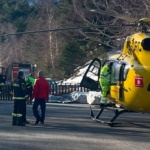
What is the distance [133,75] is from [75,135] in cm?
261

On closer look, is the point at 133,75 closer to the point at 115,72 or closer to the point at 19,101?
the point at 115,72

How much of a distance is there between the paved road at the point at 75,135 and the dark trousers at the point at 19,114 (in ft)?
0.84

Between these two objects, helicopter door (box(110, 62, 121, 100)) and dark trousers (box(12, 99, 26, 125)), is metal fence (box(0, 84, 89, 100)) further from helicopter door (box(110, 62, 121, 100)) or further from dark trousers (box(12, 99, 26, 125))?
helicopter door (box(110, 62, 121, 100))

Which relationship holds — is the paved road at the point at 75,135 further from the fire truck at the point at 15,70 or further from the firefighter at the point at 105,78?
the fire truck at the point at 15,70

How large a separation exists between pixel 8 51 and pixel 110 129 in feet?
247

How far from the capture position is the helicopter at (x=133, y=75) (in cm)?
1833

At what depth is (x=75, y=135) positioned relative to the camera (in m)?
17.2

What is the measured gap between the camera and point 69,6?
59500 mm

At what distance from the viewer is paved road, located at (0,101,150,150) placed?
15.1 m

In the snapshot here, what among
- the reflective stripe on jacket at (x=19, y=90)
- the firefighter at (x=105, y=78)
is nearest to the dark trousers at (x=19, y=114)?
the reflective stripe on jacket at (x=19, y=90)

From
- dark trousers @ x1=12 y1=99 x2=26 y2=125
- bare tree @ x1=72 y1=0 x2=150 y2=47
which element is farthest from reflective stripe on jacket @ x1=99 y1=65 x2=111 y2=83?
bare tree @ x1=72 y1=0 x2=150 y2=47

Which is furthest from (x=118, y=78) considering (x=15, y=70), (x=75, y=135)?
(x=15, y=70)

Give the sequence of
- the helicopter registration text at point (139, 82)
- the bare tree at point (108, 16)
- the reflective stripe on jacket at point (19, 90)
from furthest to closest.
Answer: the bare tree at point (108, 16) → the reflective stripe on jacket at point (19, 90) → the helicopter registration text at point (139, 82)

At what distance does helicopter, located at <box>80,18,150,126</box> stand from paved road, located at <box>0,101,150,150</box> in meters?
0.77
